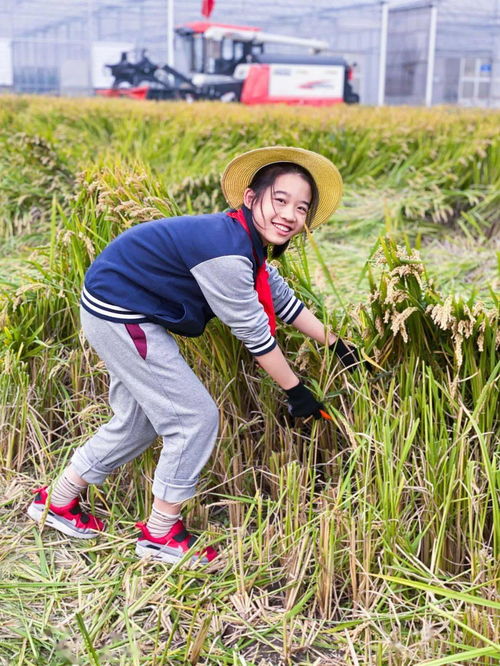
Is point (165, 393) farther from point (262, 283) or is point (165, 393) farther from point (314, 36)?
point (314, 36)

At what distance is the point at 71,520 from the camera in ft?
6.49

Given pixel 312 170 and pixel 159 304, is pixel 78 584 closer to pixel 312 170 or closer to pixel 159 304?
pixel 159 304

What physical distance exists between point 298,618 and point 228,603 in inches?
6.3

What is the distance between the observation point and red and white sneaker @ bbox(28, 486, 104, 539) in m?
1.97

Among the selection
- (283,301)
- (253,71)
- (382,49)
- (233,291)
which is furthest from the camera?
(382,49)

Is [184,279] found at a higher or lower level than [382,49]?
lower

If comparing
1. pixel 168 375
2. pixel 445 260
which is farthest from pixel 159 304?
pixel 445 260

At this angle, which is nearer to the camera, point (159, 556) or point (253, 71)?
point (159, 556)

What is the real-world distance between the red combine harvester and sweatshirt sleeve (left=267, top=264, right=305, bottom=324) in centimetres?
1416

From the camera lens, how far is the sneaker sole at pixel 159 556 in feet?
5.98

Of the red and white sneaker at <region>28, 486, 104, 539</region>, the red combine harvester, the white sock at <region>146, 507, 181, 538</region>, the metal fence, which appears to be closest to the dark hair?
the white sock at <region>146, 507, 181, 538</region>

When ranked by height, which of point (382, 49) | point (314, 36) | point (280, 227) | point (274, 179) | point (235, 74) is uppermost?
point (314, 36)

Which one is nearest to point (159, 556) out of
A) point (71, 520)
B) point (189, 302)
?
point (71, 520)

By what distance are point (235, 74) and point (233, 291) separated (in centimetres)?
1583
